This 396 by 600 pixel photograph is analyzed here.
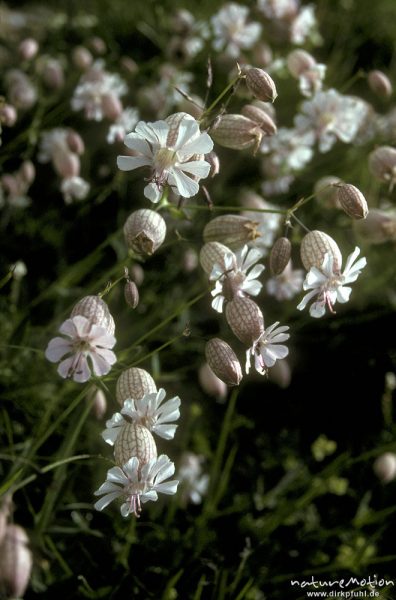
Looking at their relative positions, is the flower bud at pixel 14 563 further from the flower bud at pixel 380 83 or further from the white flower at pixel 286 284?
the flower bud at pixel 380 83

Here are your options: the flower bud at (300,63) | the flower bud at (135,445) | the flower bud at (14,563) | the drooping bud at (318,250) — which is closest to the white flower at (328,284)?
the drooping bud at (318,250)

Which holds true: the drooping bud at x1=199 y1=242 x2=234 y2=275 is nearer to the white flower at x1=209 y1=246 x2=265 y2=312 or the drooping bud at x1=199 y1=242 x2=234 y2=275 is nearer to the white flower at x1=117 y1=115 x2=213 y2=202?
the white flower at x1=209 y1=246 x2=265 y2=312

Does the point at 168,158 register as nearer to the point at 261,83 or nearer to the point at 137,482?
the point at 261,83

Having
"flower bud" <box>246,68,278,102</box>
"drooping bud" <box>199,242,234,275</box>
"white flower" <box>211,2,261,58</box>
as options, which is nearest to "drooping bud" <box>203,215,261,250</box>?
"drooping bud" <box>199,242,234,275</box>

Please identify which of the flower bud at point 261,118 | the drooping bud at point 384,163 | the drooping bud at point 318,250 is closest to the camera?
the drooping bud at point 318,250

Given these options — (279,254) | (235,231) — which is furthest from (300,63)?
(279,254)

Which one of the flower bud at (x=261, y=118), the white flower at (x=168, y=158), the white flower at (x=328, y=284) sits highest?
the white flower at (x=168, y=158)

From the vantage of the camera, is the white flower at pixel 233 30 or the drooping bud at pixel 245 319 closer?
the drooping bud at pixel 245 319
